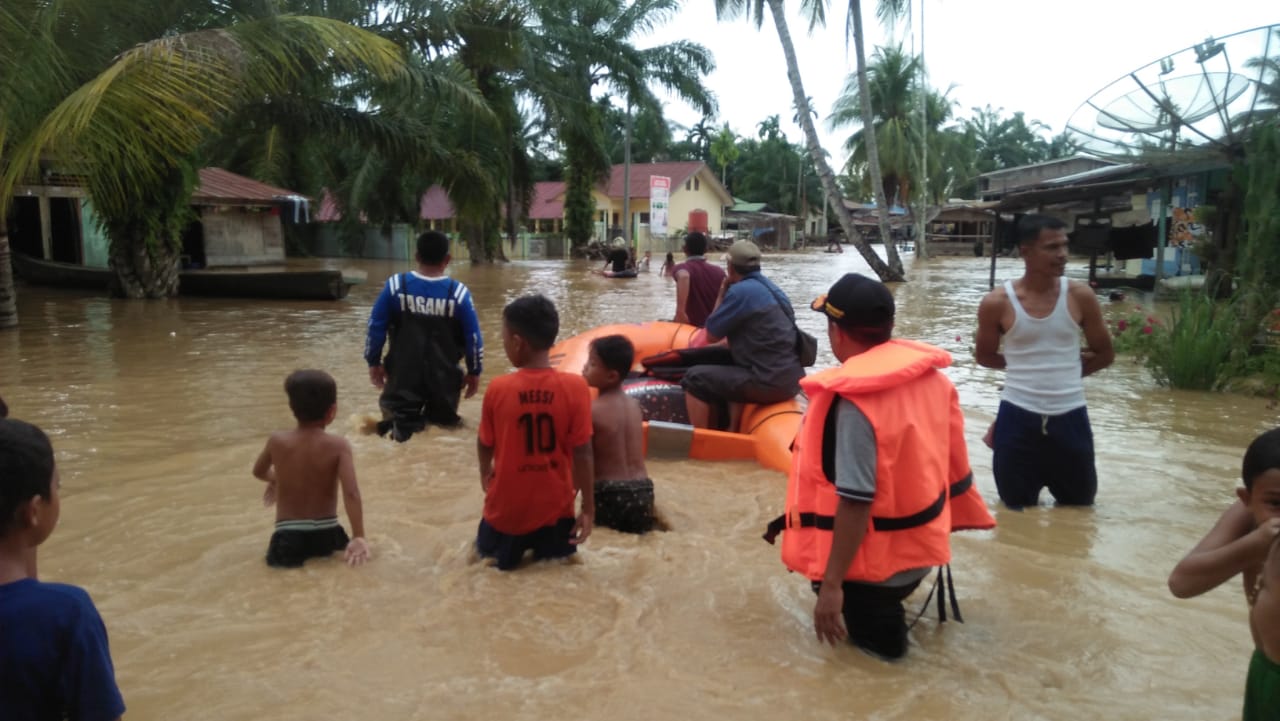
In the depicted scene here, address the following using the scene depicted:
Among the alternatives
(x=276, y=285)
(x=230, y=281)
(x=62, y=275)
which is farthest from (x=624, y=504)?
(x=62, y=275)

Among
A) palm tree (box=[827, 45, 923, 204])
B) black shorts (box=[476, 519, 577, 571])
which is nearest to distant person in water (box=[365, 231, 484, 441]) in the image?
black shorts (box=[476, 519, 577, 571])

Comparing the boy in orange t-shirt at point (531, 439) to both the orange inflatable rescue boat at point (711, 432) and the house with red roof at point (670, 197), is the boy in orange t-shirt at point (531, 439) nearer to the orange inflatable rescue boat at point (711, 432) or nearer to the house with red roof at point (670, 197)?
the orange inflatable rescue boat at point (711, 432)

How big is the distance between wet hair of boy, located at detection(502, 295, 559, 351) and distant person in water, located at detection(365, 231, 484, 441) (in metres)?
2.45

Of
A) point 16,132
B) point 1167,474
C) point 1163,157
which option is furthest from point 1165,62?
point 16,132

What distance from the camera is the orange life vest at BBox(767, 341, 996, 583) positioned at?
2.91 metres

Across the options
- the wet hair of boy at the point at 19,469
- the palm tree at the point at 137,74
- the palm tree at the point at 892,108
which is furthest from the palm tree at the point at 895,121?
the wet hair of boy at the point at 19,469

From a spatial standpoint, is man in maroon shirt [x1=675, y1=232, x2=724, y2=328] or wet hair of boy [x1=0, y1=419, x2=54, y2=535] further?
man in maroon shirt [x1=675, y1=232, x2=724, y2=328]

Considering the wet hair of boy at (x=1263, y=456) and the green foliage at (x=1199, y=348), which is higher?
the wet hair of boy at (x=1263, y=456)

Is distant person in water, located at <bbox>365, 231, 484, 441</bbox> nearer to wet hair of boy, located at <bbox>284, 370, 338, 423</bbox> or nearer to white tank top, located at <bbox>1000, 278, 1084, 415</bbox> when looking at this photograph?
wet hair of boy, located at <bbox>284, 370, 338, 423</bbox>

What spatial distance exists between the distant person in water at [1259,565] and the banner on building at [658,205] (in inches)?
946

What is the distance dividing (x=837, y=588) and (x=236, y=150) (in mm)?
33681

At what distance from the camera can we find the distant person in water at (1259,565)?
195 cm

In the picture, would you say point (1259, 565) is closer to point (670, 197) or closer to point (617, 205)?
point (617, 205)

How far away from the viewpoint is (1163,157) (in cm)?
1151
